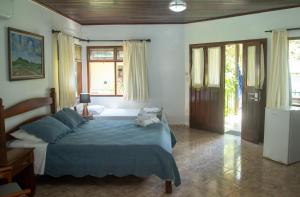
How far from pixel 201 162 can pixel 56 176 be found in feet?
7.14

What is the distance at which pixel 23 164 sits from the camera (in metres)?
3.15

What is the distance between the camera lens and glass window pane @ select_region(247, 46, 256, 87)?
18.6 ft

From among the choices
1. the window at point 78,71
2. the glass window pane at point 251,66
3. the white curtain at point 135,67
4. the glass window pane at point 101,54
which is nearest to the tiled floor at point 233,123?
the glass window pane at point 251,66

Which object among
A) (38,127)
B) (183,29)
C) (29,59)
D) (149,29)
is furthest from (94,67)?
(38,127)

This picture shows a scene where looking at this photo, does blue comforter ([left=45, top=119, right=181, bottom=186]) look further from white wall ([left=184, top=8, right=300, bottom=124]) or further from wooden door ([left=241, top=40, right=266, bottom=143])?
white wall ([left=184, top=8, right=300, bottom=124])

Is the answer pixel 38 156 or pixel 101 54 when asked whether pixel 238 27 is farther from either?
pixel 38 156

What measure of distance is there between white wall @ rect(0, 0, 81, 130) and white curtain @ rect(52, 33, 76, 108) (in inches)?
6.1

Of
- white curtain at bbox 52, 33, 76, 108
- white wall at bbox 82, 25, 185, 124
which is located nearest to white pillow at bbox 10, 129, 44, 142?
white curtain at bbox 52, 33, 76, 108

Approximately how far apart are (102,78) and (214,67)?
2.75 m

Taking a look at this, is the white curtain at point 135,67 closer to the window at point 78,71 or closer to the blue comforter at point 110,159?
the window at point 78,71

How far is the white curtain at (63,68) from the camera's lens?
513cm

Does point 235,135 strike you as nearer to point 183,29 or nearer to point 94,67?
point 183,29

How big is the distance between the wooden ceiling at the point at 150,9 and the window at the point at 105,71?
74 centimetres

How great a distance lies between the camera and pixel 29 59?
166 inches
